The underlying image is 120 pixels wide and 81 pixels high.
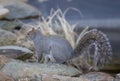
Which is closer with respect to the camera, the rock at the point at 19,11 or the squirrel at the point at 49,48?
the squirrel at the point at 49,48

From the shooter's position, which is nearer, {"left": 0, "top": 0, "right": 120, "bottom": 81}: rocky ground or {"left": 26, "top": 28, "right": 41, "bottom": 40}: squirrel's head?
{"left": 0, "top": 0, "right": 120, "bottom": 81}: rocky ground

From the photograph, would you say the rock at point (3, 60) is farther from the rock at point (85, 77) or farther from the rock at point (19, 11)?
the rock at point (19, 11)

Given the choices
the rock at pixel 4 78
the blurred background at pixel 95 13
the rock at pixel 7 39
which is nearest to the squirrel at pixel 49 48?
the rock at pixel 7 39

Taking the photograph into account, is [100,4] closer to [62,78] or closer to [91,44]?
[91,44]

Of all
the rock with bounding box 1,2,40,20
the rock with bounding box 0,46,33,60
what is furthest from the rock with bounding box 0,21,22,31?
the rock with bounding box 0,46,33,60

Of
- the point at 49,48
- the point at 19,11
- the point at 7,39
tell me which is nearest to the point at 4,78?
the point at 49,48

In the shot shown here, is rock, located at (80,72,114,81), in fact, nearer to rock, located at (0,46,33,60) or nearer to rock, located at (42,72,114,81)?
rock, located at (42,72,114,81)

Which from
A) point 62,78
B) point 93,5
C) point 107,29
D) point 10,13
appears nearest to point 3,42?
point 62,78
